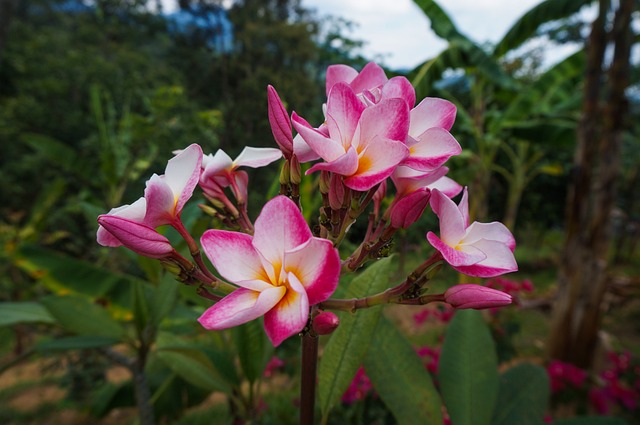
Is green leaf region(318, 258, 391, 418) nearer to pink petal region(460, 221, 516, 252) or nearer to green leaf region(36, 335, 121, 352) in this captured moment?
pink petal region(460, 221, 516, 252)

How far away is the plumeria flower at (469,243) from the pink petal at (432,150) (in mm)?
29

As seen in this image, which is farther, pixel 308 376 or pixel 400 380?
pixel 400 380

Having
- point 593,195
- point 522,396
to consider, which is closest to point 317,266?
point 522,396

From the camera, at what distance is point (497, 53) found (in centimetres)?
300

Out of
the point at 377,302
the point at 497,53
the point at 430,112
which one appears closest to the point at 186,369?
the point at 377,302

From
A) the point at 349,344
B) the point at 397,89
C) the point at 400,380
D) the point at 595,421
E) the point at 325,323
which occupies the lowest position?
the point at 595,421

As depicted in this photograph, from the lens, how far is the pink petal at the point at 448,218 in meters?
0.38

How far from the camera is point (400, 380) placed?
2.15ft

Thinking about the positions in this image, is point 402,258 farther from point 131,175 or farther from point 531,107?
point 131,175

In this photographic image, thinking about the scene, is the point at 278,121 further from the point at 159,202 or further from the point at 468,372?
the point at 468,372

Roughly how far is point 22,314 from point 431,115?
1.07 metres

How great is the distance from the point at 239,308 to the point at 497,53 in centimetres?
331

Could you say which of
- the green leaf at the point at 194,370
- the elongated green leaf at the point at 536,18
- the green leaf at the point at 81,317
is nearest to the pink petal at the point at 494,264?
the green leaf at the point at 194,370

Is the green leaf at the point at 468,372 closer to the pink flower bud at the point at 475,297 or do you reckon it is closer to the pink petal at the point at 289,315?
the pink flower bud at the point at 475,297
